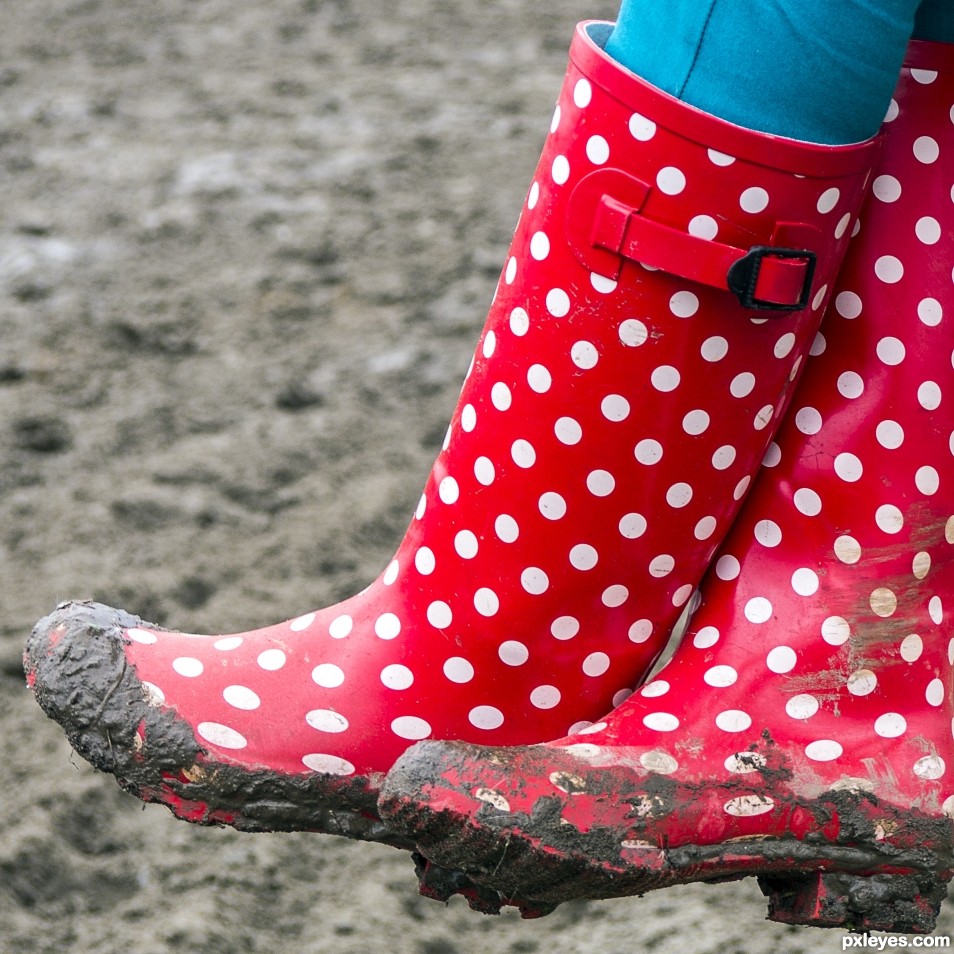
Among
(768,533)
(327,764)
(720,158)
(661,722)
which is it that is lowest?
(327,764)

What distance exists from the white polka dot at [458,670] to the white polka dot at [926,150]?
41 cm

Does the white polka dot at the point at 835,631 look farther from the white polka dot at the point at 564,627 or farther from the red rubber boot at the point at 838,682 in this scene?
the white polka dot at the point at 564,627

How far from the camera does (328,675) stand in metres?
0.89

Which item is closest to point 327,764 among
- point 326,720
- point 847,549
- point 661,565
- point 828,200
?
point 326,720

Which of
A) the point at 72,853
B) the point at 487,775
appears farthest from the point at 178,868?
the point at 487,775

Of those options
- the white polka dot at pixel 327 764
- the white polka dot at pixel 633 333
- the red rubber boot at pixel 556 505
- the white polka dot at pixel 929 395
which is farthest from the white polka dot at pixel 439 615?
the white polka dot at pixel 929 395

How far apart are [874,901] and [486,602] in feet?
0.95

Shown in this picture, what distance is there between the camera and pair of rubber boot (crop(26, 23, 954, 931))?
750mm

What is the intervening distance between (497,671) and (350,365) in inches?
41.4

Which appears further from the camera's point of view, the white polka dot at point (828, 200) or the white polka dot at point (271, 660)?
the white polka dot at point (271, 660)

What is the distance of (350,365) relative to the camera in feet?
6.09

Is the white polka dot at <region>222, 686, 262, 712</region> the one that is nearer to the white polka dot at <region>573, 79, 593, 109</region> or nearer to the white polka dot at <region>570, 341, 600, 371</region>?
the white polka dot at <region>570, 341, 600, 371</region>

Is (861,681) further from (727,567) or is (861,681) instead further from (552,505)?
(552,505)

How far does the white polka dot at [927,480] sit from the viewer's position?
0.81 m
